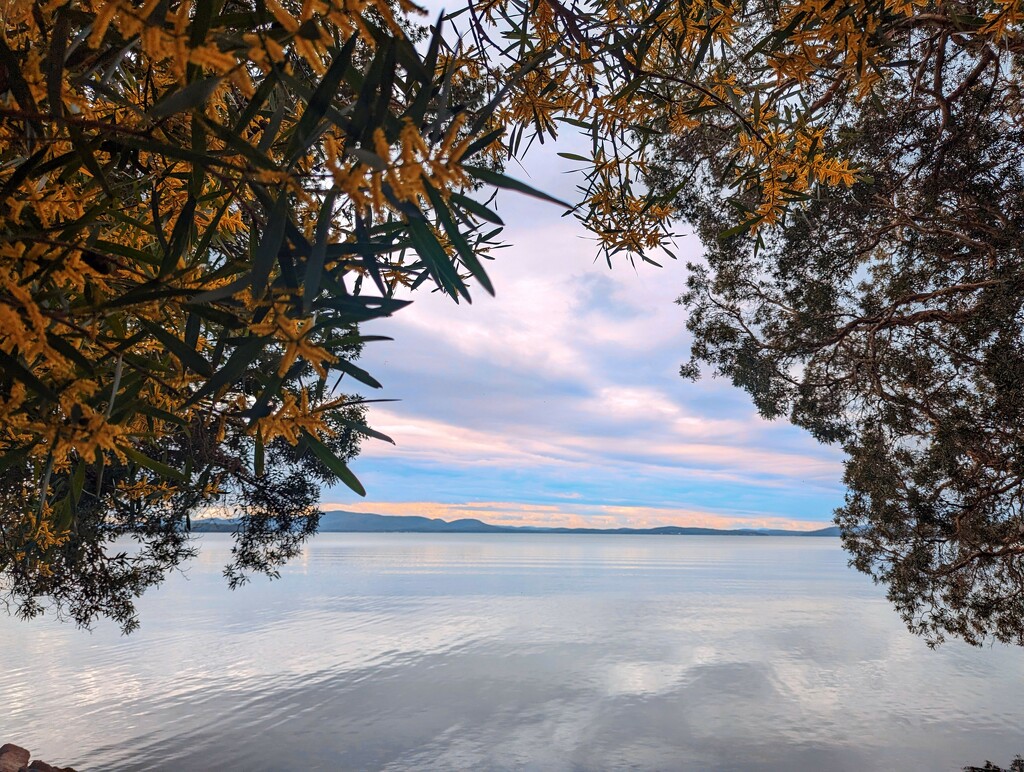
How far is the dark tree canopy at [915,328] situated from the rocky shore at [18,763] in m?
5.57

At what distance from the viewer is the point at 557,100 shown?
128 cm

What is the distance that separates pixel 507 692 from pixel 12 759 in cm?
536

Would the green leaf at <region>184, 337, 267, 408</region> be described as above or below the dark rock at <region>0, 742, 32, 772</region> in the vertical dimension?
above

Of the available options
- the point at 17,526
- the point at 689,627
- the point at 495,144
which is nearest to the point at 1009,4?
the point at 495,144

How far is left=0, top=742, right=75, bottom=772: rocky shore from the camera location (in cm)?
452

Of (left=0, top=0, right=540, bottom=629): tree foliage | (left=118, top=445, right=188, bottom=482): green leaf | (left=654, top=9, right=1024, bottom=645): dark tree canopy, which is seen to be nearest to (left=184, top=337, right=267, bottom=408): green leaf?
(left=0, top=0, right=540, bottom=629): tree foliage

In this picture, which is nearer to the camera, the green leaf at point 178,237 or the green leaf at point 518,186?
the green leaf at point 518,186

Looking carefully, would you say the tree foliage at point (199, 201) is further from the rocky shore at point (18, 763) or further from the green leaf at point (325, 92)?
the rocky shore at point (18, 763)

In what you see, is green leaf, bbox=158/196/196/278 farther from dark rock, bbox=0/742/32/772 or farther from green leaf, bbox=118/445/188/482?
dark rock, bbox=0/742/32/772

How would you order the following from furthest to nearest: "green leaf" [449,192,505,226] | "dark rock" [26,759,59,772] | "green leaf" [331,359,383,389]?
"dark rock" [26,759,59,772] → "green leaf" [331,359,383,389] → "green leaf" [449,192,505,226]

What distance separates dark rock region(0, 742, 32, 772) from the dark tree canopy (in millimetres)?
5680

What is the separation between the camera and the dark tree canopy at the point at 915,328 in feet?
12.9

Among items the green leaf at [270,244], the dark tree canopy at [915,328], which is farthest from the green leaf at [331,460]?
the dark tree canopy at [915,328]

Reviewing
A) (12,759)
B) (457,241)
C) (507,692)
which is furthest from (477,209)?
(507,692)
